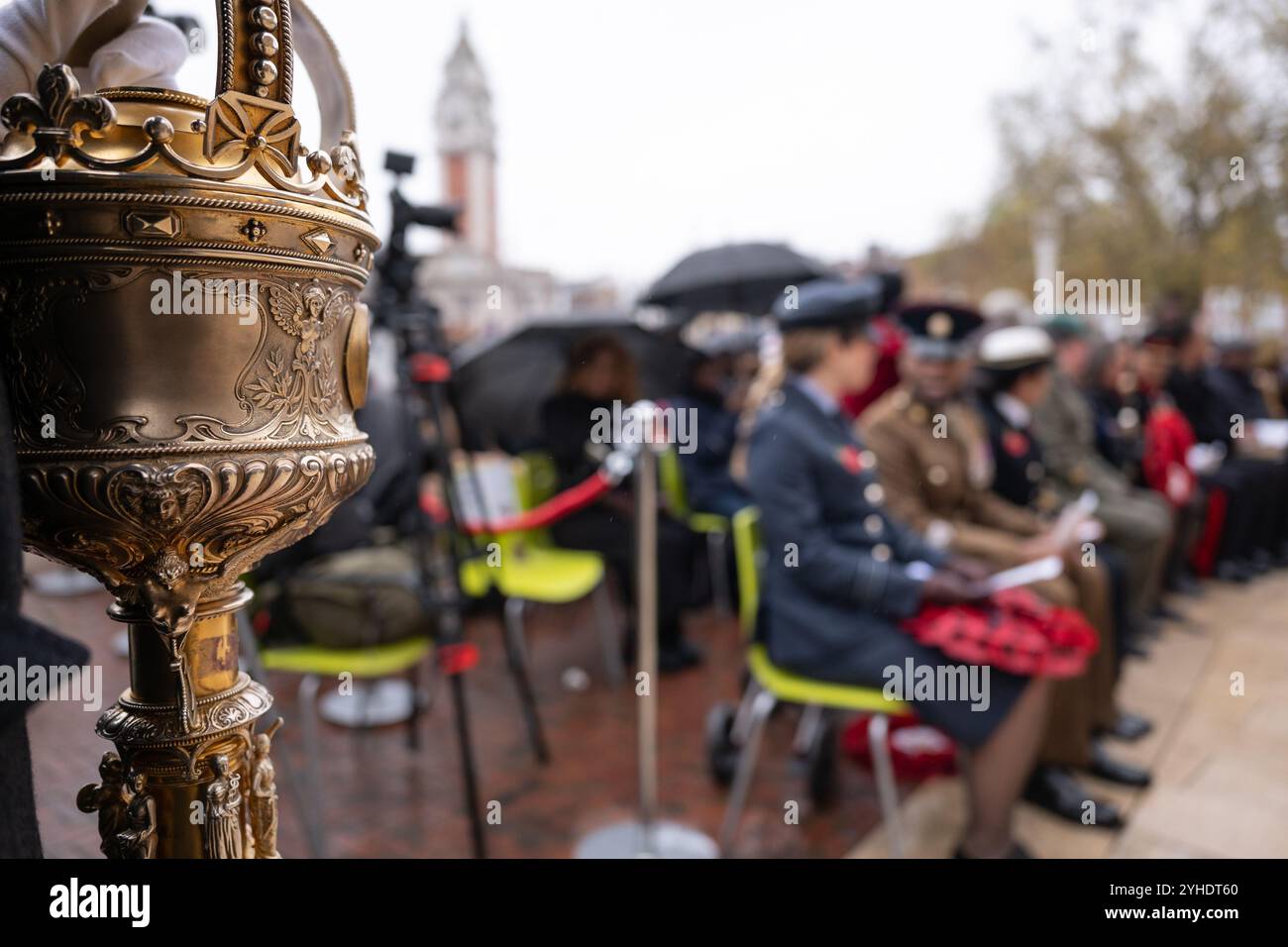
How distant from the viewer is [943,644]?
2.44m

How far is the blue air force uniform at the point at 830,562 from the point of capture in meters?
2.48

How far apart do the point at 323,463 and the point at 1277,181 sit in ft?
26.8

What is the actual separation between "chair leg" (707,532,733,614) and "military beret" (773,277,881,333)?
273 cm

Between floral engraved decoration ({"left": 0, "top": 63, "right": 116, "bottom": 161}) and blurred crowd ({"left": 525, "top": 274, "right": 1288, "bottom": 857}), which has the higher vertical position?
floral engraved decoration ({"left": 0, "top": 63, "right": 116, "bottom": 161})

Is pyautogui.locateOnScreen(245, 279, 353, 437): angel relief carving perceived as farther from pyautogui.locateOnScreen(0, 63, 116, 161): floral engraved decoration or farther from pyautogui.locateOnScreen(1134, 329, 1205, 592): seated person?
pyautogui.locateOnScreen(1134, 329, 1205, 592): seated person

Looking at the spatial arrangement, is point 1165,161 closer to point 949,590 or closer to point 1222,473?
point 1222,473

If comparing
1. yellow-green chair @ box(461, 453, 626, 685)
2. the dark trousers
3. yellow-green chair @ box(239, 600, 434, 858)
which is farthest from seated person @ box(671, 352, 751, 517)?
yellow-green chair @ box(239, 600, 434, 858)

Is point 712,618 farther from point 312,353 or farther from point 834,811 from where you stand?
point 312,353

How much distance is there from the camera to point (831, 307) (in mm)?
2828

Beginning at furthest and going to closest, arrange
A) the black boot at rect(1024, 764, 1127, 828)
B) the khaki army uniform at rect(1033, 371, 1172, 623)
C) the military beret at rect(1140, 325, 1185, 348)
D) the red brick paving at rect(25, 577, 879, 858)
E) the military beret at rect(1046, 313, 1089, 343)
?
the military beret at rect(1140, 325, 1185, 348) < the military beret at rect(1046, 313, 1089, 343) < the khaki army uniform at rect(1033, 371, 1172, 623) < the black boot at rect(1024, 764, 1127, 828) < the red brick paving at rect(25, 577, 879, 858)

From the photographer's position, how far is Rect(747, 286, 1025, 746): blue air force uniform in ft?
8.13

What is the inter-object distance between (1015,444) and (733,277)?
1747 millimetres

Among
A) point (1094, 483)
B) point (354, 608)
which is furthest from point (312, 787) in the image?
point (1094, 483)
